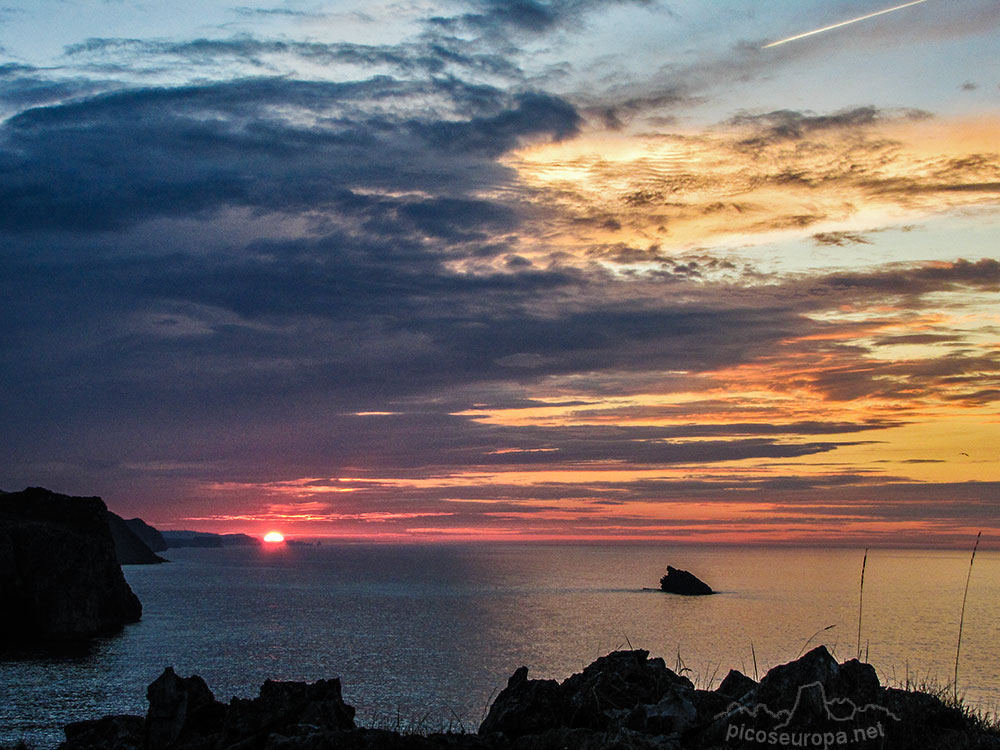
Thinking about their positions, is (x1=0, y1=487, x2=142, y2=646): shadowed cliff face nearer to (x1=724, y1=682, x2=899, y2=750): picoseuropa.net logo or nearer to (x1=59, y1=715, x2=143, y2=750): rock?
(x1=59, y1=715, x2=143, y2=750): rock

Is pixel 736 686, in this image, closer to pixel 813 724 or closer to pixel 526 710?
pixel 813 724

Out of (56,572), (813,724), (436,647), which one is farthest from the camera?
(56,572)

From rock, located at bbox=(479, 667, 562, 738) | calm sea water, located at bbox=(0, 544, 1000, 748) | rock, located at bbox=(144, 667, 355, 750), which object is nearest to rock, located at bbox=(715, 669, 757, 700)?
rock, located at bbox=(479, 667, 562, 738)

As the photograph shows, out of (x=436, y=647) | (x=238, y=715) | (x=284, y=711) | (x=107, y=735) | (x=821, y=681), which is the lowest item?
(x=436, y=647)

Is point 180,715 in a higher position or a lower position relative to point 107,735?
higher

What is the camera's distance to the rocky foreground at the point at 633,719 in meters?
10.2

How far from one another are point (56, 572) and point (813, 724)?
5520 inches

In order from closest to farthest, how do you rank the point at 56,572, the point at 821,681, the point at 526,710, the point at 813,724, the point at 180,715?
the point at 813,724
the point at 821,681
the point at 526,710
the point at 180,715
the point at 56,572

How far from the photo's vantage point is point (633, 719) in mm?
11484

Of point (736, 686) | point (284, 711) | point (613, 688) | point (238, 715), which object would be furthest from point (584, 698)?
point (238, 715)

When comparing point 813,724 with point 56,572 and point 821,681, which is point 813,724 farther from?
point 56,572

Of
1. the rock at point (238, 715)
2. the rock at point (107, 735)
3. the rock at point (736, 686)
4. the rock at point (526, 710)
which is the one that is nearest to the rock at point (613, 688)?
the rock at point (526, 710)

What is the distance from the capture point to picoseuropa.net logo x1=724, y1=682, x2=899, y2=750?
10.0 meters

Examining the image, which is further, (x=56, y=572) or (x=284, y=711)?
(x=56, y=572)
